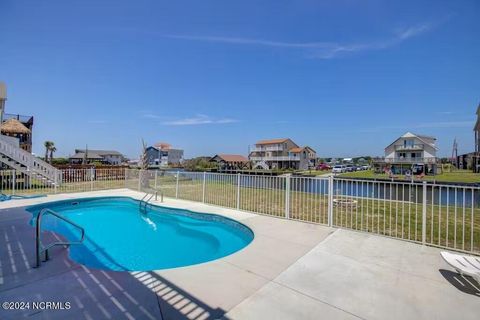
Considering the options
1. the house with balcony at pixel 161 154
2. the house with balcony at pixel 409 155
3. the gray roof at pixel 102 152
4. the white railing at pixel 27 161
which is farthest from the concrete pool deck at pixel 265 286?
the gray roof at pixel 102 152

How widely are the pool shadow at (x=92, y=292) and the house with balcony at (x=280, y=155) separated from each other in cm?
5531

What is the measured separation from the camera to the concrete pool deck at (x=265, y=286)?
255cm

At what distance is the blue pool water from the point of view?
5340 millimetres

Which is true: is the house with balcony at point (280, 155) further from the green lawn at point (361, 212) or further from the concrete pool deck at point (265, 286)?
the concrete pool deck at point (265, 286)

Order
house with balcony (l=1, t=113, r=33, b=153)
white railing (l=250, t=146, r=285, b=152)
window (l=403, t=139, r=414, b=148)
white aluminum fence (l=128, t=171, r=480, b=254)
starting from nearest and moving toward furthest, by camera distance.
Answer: white aluminum fence (l=128, t=171, r=480, b=254), house with balcony (l=1, t=113, r=33, b=153), window (l=403, t=139, r=414, b=148), white railing (l=250, t=146, r=285, b=152)

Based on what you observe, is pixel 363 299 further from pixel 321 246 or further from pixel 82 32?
pixel 82 32

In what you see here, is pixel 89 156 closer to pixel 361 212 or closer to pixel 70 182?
pixel 70 182

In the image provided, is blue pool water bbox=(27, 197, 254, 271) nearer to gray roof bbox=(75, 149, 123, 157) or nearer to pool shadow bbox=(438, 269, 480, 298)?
pool shadow bbox=(438, 269, 480, 298)

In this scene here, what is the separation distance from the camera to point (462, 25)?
1025cm

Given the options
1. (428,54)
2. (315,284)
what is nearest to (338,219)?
(315,284)

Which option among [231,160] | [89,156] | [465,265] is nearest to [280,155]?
[231,160]

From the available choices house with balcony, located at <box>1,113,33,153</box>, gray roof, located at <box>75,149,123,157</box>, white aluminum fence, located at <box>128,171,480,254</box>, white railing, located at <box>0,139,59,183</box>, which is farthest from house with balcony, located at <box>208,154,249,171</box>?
white aluminum fence, located at <box>128,171,480,254</box>

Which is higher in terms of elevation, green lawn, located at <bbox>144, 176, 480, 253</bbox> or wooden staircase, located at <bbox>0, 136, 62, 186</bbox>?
wooden staircase, located at <bbox>0, 136, 62, 186</bbox>

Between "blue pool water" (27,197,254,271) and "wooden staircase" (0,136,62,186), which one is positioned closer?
"blue pool water" (27,197,254,271)
